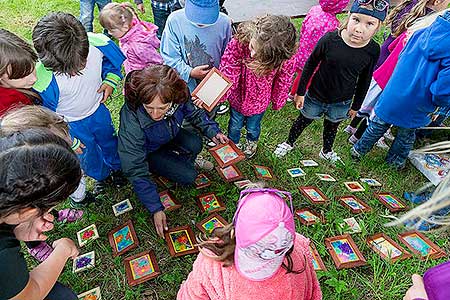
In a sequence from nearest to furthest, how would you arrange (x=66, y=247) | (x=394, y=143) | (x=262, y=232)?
1. (x=262, y=232)
2. (x=66, y=247)
3. (x=394, y=143)

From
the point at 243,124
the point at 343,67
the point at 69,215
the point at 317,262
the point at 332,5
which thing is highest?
the point at 332,5

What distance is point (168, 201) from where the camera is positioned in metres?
3.05

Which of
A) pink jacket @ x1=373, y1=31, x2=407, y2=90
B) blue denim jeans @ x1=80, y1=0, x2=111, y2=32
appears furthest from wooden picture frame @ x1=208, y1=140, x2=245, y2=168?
blue denim jeans @ x1=80, y1=0, x2=111, y2=32

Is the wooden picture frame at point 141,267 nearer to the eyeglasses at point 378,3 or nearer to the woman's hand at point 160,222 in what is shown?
the woman's hand at point 160,222

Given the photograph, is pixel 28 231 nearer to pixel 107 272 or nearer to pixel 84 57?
pixel 107 272

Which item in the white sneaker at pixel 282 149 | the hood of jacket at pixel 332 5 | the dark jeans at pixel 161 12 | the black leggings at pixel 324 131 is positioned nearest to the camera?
the hood of jacket at pixel 332 5

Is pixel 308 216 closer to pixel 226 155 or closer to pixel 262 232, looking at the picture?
pixel 226 155

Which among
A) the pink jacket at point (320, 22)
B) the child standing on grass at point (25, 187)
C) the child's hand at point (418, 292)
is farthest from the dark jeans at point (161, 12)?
the child's hand at point (418, 292)

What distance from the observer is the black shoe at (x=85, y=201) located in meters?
3.00

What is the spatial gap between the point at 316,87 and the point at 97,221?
6.70 ft

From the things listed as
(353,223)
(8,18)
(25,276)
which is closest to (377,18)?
(353,223)

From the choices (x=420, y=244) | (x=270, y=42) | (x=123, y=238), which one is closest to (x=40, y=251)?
(x=123, y=238)

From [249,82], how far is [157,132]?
83 cm

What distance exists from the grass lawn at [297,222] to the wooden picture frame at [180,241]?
6 centimetres
